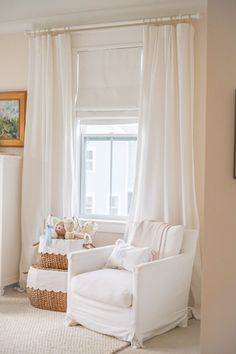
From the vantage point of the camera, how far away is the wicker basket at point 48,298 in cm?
420

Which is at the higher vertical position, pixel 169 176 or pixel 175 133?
pixel 175 133

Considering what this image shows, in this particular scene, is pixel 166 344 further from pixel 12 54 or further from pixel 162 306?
pixel 12 54

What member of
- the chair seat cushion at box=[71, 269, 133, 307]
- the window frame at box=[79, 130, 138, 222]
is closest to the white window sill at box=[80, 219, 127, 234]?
the window frame at box=[79, 130, 138, 222]

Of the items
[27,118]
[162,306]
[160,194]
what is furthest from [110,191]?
[162,306]

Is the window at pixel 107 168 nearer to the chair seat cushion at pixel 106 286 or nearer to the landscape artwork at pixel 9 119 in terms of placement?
the landscape artwork at pixel 9 119

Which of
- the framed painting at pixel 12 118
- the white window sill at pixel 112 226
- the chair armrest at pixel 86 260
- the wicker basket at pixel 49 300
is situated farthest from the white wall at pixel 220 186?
the framed painting at pixel 12 118

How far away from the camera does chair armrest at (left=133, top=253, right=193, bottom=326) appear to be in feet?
11.3

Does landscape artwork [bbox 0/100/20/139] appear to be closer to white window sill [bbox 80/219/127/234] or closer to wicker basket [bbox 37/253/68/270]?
white window sill [bbox 80/219/127/234]

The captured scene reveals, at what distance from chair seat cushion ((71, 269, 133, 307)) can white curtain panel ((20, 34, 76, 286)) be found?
1.08 metres

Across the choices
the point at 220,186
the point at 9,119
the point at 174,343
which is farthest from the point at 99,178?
the point at 220,186

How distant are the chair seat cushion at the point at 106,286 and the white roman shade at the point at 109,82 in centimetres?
154

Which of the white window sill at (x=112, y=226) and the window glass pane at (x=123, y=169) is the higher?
the window glass pane at (x=123, y=169)

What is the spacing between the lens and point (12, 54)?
5.11 meters

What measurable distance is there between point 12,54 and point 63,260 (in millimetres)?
2176
